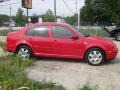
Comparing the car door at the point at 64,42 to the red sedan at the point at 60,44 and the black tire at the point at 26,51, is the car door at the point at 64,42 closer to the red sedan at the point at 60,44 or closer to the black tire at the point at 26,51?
the red sedan at the point at 60,44

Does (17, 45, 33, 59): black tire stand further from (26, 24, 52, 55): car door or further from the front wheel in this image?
(26, 24, 52, 55): car door

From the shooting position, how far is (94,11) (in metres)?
46.6

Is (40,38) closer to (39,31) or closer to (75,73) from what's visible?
(39,31)

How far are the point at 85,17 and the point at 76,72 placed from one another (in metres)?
41.1

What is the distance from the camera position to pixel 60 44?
38.2 ft

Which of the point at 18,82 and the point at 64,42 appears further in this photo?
the point at 64,42

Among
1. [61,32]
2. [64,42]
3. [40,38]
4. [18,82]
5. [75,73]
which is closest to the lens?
[18,82]

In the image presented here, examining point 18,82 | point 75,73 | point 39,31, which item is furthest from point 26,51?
point 18,82

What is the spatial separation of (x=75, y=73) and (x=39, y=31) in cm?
288

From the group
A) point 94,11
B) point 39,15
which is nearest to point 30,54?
point 94,11

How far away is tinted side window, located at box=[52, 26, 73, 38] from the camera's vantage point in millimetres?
11649

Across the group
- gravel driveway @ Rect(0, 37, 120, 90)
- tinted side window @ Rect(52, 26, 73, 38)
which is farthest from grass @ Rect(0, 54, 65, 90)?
tinted side window @ Rect(52, 26, 73, 38)

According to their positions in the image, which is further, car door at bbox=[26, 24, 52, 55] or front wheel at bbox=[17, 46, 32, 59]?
front wheel at bbox=[17, 46, 32, 59]

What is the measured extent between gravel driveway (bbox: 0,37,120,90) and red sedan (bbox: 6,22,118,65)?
1.12 feet
